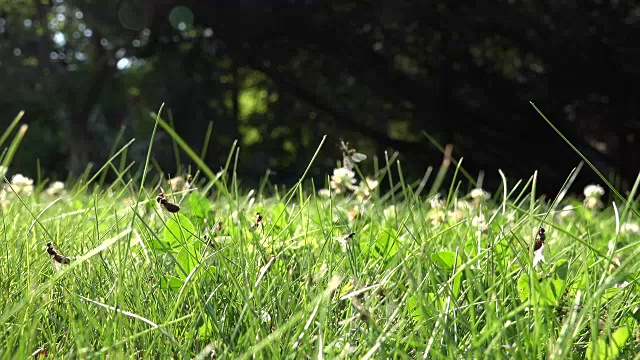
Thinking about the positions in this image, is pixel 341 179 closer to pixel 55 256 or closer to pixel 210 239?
pixel 210 239

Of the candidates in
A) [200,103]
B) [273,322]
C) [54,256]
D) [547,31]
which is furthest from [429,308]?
[200,103]

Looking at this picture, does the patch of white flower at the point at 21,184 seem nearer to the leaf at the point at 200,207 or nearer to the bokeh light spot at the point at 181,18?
the leaf at the point at 200,207

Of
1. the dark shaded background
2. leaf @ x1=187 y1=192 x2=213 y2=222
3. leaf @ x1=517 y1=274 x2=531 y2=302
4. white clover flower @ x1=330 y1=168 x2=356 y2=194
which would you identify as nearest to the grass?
leaf @ x1=517 y1=274 x2=531 y2=302

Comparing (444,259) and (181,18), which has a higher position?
(444,259)

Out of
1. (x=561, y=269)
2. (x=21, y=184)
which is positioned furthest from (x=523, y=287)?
(x=21, y=184)

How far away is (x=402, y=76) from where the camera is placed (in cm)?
891

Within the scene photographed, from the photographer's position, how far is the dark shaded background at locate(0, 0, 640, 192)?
8.17 m

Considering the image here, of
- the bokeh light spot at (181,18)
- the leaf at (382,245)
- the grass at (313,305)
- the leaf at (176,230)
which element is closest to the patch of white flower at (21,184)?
the grass at (313,305)

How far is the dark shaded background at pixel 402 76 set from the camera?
817 cm

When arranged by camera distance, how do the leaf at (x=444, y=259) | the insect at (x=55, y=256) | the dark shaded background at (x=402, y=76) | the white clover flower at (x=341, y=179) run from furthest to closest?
the dark shaded background at (x=402, y=76), the white clover flower at (x=341, y=179), the leaf at (x=444, y=259), the insect at (x=55, y=256)

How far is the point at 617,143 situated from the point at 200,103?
233 inches

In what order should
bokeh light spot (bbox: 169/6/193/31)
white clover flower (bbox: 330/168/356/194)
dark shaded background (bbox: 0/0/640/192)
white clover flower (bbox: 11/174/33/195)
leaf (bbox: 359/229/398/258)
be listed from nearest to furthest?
1. leaf (bbox: 359/229/398/258)
2. white clover flower (bbox: 330/168/356/194)
3. white clover flower (bbox: 11/174/33/195)
4. dark shaded background (bbox: 0/0/640/192)
5. bokeh light spot (bbox: 169/6/193/31)

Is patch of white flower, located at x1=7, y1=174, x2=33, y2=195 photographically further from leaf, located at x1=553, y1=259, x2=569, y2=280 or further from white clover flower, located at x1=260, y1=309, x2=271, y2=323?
leaf, located at x1=553, y1=259, x2=569, y2=280

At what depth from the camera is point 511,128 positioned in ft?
27.9
